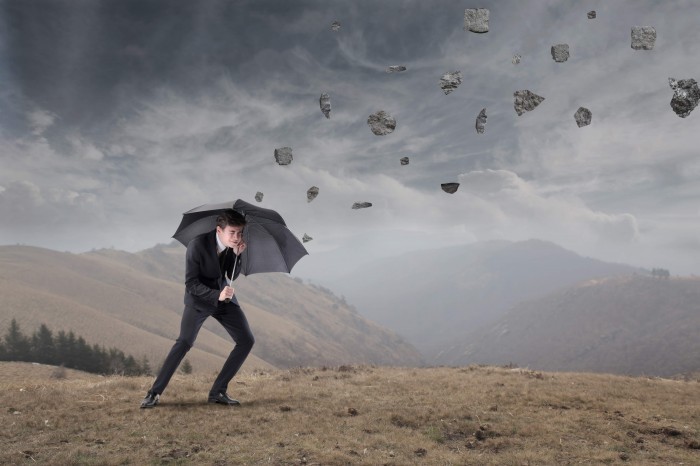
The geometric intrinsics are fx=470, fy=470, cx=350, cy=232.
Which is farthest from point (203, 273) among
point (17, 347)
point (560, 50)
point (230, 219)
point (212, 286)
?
point (17, 347)

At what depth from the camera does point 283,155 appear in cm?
1659

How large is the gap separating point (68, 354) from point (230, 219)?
75.0m

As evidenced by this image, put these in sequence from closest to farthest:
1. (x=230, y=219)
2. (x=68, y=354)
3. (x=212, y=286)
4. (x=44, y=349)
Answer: (x=230, y=219), (x=212, y=286), (x=68, y=354), (x=44, y=349)

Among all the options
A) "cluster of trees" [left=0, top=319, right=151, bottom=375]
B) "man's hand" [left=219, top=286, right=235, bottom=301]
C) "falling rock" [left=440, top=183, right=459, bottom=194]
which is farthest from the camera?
"cluster of trees" [left=0, top=319, right=151, bottom=375]

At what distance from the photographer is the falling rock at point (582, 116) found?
53.0 feet

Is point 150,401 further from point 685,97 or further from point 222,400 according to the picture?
point 685,97

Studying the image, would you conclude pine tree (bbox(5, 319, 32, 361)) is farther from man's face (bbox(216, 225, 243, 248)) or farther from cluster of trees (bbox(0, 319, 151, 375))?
man's face (bbox(216, 225, 243, 248))

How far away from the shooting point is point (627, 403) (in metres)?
11.5

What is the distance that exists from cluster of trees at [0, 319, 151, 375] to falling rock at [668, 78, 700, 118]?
57458mm

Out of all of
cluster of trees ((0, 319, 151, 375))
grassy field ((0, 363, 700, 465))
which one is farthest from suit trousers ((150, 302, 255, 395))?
cluster of trees ((0, 319, 151, 375))

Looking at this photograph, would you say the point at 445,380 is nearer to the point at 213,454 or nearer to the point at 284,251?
the point at 284,251

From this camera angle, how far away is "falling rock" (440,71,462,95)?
51.7ft

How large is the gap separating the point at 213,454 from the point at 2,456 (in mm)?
3084

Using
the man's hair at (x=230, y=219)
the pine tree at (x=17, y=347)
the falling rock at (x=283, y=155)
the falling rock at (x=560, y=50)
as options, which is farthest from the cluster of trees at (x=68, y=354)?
the falling rock at (x=560, y=50)
